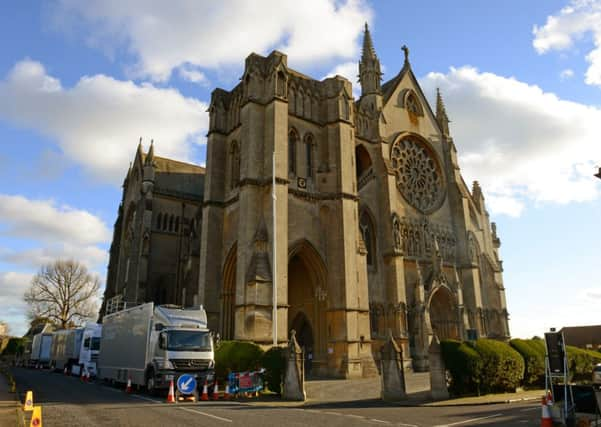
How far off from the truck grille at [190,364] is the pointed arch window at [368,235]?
56.6 feet

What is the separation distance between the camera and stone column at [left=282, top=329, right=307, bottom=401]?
15.5 m

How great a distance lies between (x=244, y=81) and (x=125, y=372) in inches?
701

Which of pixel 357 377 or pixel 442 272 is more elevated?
pixel 442 272

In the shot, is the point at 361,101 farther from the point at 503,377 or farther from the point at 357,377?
the point at 503,377

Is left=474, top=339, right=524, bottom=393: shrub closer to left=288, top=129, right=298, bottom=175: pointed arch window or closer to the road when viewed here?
the road

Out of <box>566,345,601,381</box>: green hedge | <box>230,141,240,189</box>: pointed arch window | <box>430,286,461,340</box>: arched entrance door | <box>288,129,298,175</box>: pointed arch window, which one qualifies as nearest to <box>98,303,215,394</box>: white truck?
<box>230,141,240,189</box>: pointed arch window

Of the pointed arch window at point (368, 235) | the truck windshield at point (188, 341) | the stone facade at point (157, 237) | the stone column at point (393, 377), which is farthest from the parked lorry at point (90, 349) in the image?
the stone column at point (393, 377)

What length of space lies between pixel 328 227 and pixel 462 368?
13.6m

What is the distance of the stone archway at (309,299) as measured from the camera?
26.8 meters

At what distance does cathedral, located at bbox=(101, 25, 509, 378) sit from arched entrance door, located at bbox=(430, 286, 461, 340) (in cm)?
12

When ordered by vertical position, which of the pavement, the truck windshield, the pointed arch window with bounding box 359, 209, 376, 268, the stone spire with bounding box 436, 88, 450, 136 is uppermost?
the stone spire with bounding box 436, 88, 450, 136

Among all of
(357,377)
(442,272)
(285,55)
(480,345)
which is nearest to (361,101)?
(285,55)

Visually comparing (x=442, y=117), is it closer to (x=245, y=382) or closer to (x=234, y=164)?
(x=234, y=164)

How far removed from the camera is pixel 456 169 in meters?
39.8
